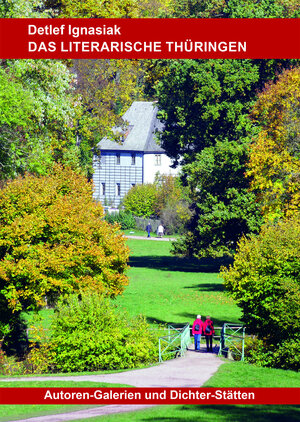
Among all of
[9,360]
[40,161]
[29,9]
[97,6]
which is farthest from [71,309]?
[97,6]

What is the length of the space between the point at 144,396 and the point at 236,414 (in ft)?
9.98

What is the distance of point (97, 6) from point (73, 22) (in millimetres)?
16352

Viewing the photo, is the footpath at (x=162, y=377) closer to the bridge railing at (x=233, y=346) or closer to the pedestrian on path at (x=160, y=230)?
the bridge railing at (x=233, y=346)

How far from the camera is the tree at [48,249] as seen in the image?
89.9 feet

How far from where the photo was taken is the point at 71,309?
86.1 feet

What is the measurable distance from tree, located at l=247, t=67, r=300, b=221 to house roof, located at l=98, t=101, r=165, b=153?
5627 cm

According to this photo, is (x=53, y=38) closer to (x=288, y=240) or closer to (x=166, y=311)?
(x=288, y=240)

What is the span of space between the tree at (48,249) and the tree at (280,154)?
1292cm

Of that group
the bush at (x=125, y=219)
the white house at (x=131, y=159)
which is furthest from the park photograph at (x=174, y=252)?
the white house at (x=131, y=159)

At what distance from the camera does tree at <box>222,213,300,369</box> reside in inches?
1016

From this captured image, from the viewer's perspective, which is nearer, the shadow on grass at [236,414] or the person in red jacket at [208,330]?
the shadow on grass at [236,414]

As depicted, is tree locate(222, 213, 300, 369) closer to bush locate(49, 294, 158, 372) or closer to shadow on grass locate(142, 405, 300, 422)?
bush locate(49, 294, 158, 372)

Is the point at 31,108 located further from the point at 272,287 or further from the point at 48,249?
the point at 272,287

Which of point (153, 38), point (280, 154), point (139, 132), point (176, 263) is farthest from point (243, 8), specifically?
point (139, 132)
